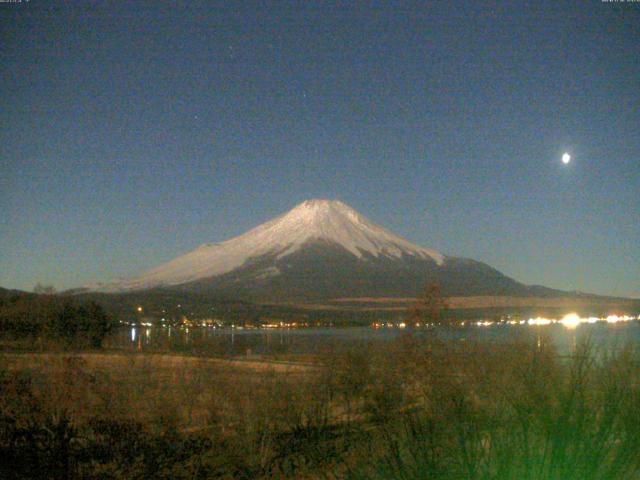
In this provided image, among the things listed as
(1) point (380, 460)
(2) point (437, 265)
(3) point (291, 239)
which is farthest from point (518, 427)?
(3) point (291, 239)

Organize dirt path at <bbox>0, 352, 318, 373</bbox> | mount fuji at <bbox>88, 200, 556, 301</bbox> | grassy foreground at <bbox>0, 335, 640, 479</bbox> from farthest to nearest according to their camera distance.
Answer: mount fuji at <bbox>88, 200, 556, 301</bbox>
dirt path at <bbox>0, 352, 318, 373</bbox>
grassy foreground at <bbox>0, 335, 640, 479</bbox>

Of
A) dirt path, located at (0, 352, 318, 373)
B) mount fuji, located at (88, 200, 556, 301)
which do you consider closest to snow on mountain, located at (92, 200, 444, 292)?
mount fuji, located at (88, 200, 556, 301)

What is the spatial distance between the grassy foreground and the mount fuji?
275ft

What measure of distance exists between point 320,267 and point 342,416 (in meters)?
118

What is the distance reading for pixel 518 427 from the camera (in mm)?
5645

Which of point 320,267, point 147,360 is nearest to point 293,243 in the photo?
point 320,267

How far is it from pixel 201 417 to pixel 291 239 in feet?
463

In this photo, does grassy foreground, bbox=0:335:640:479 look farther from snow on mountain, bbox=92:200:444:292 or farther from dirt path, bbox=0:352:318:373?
snow on mountain, bbox=92:200:444:292

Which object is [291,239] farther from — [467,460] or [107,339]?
[467,460]

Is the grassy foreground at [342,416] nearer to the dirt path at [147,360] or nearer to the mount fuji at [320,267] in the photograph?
the dirt path at [147,360]

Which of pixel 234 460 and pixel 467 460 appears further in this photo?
pixel 234 460

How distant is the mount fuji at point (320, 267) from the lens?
11575 centimetres

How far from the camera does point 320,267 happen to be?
13062 cm

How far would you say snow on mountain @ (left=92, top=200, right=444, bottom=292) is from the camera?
143000 millimetres
